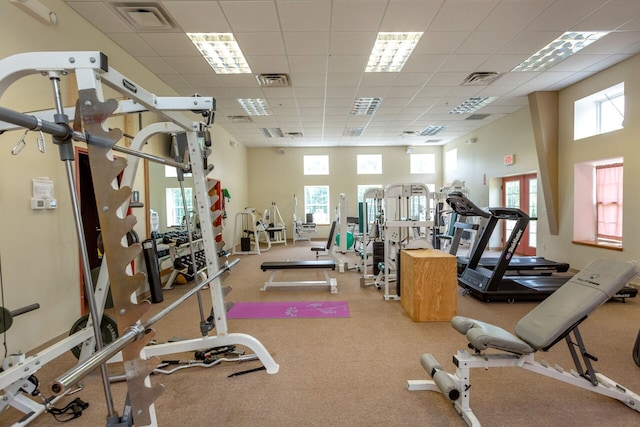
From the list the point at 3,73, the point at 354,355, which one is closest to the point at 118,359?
the point at 354,355

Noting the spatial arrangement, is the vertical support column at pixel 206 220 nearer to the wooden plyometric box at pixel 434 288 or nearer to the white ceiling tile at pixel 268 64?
the wooden plyometric box at pixel 434 288

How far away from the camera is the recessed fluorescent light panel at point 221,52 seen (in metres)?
3.64

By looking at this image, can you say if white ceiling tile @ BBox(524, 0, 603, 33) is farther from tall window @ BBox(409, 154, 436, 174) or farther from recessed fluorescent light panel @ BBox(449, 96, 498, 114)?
tall window @ BBox(409, 154, 436, 174)

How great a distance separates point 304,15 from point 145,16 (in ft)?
5.52

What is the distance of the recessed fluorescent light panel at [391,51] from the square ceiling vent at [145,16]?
2404 millimetres

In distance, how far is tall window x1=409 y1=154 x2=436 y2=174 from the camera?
34.4 ft

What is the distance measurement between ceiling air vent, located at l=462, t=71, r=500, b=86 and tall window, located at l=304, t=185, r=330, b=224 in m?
5.99

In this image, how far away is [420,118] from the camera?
23.3 ft

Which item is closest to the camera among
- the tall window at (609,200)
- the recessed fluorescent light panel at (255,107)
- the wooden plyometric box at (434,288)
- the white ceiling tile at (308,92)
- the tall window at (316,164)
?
the wooden plyometric box at (434,288)

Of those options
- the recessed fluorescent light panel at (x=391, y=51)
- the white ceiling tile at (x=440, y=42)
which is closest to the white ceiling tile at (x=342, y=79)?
the recessed fluorescent light panel at (x=391, y=51)

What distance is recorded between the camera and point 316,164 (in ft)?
34.4

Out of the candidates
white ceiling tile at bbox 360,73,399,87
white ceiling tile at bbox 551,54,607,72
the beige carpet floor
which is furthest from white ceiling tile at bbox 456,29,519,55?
the beige carpet floor

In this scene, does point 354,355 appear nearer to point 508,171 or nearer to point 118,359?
point 118,359

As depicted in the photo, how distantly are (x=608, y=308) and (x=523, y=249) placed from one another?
3.71 meters
